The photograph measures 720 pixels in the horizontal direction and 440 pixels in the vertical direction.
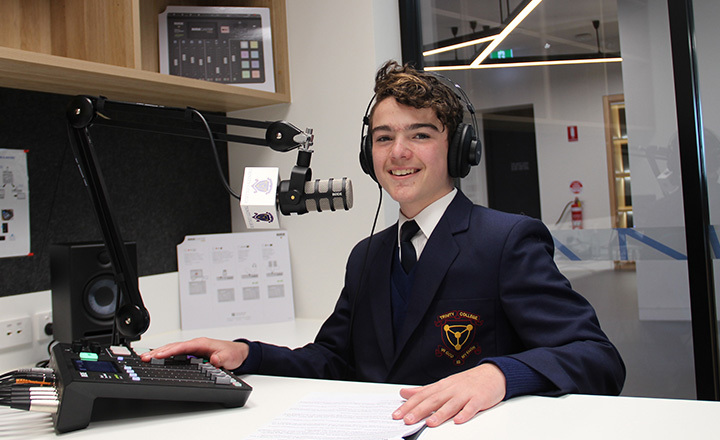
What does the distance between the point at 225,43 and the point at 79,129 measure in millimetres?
898

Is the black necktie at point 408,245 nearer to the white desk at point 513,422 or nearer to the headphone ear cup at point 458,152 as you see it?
the headphone ear cup at point 458,152

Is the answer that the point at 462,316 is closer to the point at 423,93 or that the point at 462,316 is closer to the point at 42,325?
the point at 423,93

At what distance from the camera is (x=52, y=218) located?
162 centimetres

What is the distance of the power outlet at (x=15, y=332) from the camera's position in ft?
4.72

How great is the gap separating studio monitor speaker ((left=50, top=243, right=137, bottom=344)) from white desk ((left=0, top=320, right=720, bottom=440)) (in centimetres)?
57

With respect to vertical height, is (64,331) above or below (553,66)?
below

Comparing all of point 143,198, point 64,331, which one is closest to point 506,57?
point 143,198

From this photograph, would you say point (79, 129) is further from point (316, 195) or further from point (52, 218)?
point (52, 218)

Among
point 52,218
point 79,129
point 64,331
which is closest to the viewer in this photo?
point 79,129

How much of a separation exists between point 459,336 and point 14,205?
1.13 meters

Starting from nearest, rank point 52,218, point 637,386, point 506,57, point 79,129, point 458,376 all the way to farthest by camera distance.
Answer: point 458,376 → point 79,129 → point 52,218 → point 637,386 → point 506,57

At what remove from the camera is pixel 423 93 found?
1228mm

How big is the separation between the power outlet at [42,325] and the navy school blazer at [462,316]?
0.74 m

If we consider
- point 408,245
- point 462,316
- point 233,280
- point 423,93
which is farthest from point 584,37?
point 233,280
